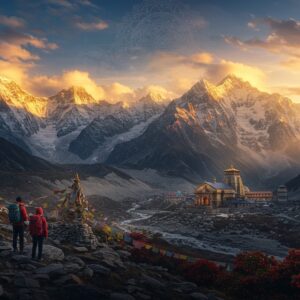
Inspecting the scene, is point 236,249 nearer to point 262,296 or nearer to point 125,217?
point 262,296

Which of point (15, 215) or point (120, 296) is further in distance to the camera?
point (15, 215)

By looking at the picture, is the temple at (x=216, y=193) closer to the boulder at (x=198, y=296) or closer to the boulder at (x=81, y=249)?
the boulder at (x=81, y=249)

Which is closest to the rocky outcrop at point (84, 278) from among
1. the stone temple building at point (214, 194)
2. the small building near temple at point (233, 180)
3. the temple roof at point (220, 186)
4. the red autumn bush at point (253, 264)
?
the red autumn bush at point (253, 264)

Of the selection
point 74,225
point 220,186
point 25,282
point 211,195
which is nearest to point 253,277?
point 25,282

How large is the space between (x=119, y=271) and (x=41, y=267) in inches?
210

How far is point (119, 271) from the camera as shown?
104 ft

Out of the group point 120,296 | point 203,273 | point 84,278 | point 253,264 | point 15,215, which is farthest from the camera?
point 253,264

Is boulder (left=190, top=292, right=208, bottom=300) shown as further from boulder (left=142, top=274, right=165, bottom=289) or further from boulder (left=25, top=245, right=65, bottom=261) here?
boulder (left=25, top=245, right=65, bottom=261)

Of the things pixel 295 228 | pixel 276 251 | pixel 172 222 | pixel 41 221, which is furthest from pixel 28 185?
pixel 41 221

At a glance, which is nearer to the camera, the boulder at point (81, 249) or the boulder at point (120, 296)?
the boulder at point (120, 296)

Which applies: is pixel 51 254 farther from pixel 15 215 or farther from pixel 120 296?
pixel 120 296

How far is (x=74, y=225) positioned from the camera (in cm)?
4084

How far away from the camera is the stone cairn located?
39.6 metres

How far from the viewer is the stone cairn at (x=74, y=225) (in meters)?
39.6
